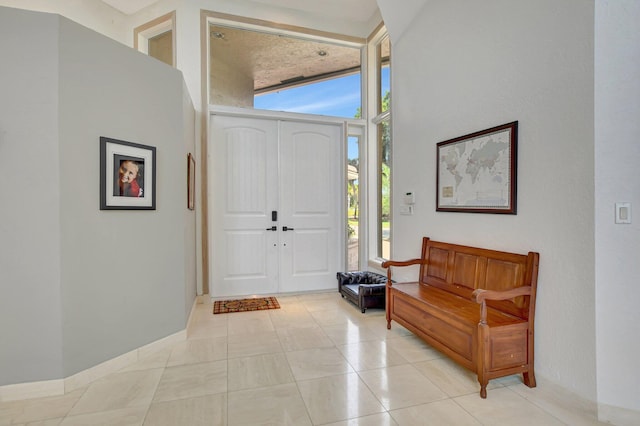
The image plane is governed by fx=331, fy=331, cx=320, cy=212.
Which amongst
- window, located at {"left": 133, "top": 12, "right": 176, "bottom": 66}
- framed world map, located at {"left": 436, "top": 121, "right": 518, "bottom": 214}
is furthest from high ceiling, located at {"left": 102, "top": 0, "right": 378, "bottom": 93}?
framed world map, located at {"left": 436, "top": 121, "right": 518, "bottom": 214}

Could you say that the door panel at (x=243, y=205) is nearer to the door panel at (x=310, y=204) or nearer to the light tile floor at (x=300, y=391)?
the door panel at (x=310, y=204)

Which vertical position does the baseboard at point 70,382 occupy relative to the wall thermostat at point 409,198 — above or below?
below

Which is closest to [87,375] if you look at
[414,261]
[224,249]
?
[224,249]

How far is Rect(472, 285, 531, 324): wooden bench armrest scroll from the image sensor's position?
2061 millimetres

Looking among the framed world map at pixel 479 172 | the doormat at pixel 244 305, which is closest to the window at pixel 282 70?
the framed world map at pixel 479 172

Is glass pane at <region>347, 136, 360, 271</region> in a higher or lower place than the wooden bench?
higher

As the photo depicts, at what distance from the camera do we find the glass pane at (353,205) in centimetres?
491

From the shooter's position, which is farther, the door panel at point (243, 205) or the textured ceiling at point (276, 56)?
the textured ceiling at point (276, 56)

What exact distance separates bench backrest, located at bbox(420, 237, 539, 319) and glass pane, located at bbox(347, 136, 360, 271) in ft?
5.40

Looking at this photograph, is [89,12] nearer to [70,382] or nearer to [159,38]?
[159,38]

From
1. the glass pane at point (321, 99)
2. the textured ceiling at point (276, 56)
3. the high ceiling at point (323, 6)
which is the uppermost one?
the high ceiling at point (323, 6)

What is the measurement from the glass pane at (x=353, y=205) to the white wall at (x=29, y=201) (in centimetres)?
349

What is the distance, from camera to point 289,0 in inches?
173

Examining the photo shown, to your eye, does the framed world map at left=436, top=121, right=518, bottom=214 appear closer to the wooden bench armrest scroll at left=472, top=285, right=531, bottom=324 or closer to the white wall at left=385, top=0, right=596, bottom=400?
the white wall at left=385, top=0, right=596, bottom=400
